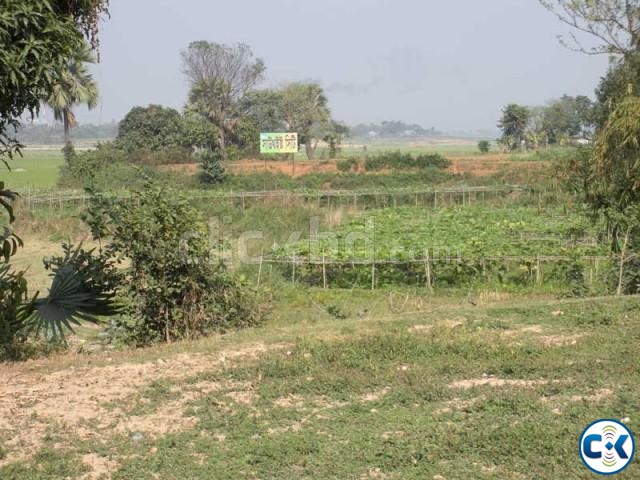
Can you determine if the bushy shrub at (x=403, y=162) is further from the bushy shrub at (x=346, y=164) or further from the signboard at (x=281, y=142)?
the signboard at (x=281, y=142)

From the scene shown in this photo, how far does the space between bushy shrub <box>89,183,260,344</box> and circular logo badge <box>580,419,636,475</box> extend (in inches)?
210

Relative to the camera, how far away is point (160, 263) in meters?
8.06

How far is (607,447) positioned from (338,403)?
1.78 meters

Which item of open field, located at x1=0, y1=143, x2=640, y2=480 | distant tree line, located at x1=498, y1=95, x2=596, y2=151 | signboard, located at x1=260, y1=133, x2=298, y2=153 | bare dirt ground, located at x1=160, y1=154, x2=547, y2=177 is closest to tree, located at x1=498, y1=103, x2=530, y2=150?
distant tree line, located at x1=498, y1=95, x2=596, y2=151

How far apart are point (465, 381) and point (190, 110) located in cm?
4316

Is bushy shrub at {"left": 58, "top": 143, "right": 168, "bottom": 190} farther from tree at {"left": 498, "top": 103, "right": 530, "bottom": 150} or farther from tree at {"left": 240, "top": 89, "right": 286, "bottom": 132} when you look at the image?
tree at {"left": 498, "top": 103, "right": 530, "bottom": 150}

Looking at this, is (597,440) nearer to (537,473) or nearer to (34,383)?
Result: (537,473)

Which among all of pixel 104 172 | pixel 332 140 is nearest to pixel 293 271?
pixel 104 172

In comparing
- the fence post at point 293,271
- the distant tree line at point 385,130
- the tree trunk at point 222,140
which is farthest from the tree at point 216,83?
the distant tree line at point 385,130

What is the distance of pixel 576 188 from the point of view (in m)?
11.5

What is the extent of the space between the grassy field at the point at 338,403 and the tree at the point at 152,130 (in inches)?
1483

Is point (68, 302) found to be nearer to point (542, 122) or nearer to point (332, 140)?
point (332, 140)

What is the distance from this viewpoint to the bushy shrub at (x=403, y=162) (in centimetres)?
3853

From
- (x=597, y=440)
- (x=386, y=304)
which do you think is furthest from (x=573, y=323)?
(x=386, y=304)
